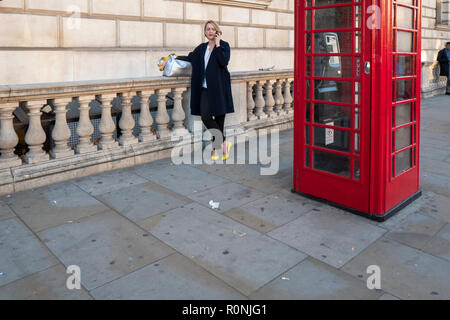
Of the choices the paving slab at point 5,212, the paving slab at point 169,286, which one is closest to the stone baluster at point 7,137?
the paving slab at point 5,212

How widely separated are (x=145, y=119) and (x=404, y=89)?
3319 millimetres

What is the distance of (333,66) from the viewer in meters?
4.06

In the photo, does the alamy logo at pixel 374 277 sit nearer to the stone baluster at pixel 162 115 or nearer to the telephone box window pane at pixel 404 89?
the telephone box window pane at pixel 404 89

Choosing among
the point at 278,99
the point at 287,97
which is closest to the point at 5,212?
the point at 278,99

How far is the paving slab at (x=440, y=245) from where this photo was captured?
10.7 ft

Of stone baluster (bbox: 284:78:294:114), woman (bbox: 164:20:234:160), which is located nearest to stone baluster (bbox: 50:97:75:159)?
woman (bbox: 164:20:234:160)

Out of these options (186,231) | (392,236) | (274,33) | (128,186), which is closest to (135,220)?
(186,231)

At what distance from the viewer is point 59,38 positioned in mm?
7719

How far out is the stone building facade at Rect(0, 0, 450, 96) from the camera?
7.29m

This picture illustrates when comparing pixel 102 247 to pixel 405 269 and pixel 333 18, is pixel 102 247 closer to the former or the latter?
pixel 405 269

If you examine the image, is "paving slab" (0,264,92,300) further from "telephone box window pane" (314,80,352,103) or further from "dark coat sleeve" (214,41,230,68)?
"dark coat sleeve" (214,41,230,68)

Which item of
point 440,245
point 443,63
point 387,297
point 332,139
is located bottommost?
point 387,297
